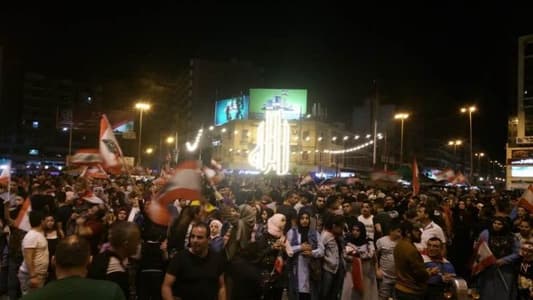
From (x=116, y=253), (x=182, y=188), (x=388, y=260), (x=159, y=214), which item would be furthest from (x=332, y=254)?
(x=116, y=253)

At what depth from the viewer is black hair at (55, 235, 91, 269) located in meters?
3.39

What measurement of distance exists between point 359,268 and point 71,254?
5647 mm

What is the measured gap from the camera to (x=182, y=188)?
27.3 feet

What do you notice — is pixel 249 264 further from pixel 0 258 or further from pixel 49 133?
pixel 49 133

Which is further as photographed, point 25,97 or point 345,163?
point 25,97

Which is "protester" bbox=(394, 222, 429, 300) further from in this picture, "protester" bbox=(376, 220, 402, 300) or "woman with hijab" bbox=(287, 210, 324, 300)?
"woman with hijab" bbox=(287, 210, 324, 300)

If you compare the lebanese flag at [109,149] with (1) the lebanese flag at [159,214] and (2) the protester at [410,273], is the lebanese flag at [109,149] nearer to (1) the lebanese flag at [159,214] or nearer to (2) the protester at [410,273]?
(1) the lebanese flag at [159,214]

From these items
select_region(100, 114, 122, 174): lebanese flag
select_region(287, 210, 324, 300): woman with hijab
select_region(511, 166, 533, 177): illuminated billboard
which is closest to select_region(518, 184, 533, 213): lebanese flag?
select_region(287, 210, 324, 300): woman with hijab


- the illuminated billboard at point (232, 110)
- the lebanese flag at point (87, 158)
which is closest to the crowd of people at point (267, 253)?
the lebanese flag at point (87, 158)

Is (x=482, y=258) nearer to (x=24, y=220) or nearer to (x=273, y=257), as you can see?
(x=273, y=257)

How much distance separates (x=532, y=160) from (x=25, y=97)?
106232 mm

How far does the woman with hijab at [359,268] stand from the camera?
819 centimetres

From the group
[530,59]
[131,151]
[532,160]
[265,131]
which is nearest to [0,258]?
[265,131]

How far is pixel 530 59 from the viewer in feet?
181
